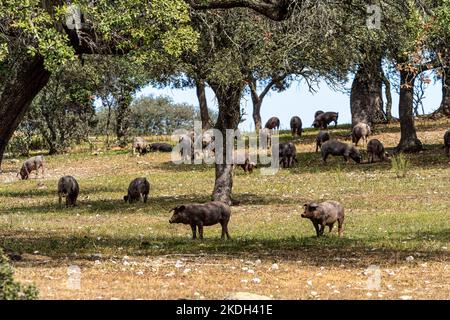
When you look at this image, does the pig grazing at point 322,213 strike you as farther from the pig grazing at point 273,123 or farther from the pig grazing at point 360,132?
the pig grazing at point 273,123

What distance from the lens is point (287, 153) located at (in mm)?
48219

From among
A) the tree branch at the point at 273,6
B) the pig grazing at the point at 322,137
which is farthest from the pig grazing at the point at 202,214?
the pig grazing at the point at 322,137

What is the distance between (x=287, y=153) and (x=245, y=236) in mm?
22031

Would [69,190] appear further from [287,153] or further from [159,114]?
[159,114]

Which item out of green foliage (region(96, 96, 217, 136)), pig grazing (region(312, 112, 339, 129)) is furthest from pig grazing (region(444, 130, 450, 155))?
green foliage (region(96, 96, 217, 136))

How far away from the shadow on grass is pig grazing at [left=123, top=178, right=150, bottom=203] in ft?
33.5

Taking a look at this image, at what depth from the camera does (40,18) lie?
20.1 meters

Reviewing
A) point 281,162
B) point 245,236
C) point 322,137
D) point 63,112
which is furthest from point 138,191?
point 63,112

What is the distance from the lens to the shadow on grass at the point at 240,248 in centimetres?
2150

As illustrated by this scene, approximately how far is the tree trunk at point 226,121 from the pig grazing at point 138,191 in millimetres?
2610

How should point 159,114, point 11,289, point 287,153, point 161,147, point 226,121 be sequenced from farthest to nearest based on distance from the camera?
1. point 159,114
2. point 161,147
3. point 287,153
4. point 226,121
5. point 11,289

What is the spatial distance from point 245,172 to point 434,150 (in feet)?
32.7

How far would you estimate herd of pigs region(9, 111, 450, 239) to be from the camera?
25.3 metres
